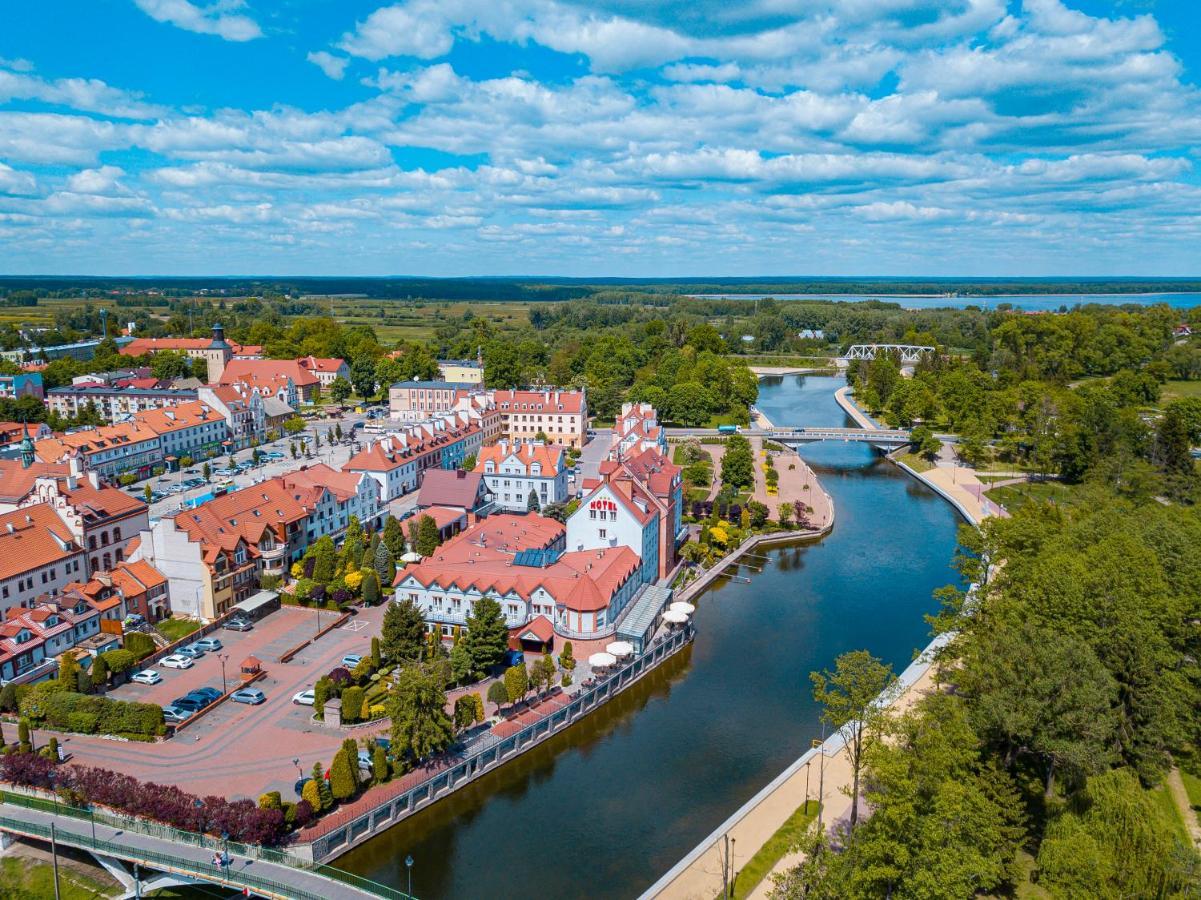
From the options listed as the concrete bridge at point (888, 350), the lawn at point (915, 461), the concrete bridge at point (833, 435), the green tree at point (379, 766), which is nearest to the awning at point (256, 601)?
the green tree at point (379, 766)

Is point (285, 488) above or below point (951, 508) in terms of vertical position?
above

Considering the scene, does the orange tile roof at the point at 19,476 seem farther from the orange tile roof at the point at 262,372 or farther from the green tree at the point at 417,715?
the orange tile roof at the point at 262,372

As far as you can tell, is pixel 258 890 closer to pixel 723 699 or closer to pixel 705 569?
pixel 723 699

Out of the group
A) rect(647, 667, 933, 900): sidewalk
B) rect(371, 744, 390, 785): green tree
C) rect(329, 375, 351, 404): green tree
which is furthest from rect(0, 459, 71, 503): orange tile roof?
rect(329, 375, 351, 404): green tree

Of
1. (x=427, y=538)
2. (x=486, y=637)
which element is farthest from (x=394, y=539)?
(x=486, y=637)

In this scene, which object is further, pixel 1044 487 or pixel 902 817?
pixel 1044 487

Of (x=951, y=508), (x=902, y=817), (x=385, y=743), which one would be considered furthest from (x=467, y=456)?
(x=902, y=817)

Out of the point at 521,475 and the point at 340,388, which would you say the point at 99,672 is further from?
the point at 340,388
